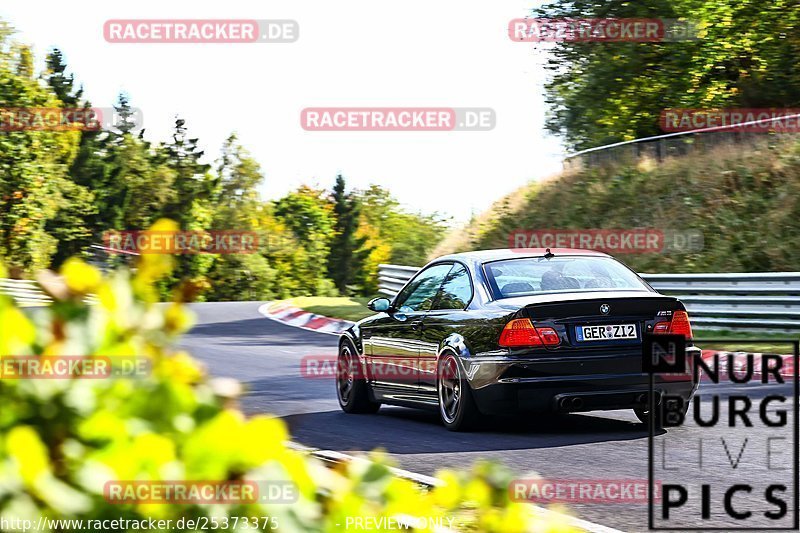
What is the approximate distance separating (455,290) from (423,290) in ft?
2.16

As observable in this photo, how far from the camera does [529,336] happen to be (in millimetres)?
8977

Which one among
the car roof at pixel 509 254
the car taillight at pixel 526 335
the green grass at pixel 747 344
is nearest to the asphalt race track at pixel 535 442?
the car taillight at pixel 526 335

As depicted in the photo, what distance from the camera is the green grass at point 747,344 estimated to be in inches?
627

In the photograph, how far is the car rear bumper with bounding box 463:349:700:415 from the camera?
8.98 metres

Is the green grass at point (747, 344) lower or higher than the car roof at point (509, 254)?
lower

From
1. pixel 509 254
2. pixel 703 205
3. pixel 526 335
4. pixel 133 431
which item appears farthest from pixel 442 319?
pixel 703 205

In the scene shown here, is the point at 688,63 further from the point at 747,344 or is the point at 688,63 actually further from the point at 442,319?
the point at 442,319

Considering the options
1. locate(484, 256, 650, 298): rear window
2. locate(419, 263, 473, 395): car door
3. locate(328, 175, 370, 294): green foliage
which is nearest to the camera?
locate(484, 256, 650, 298): rear window

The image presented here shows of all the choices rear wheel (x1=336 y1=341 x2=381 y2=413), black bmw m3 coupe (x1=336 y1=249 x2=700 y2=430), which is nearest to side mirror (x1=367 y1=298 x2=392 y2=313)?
black bmw m3 coupe (x1=336 y1=249 x2=700 y2=430)

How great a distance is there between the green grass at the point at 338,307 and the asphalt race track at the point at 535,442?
1274cm

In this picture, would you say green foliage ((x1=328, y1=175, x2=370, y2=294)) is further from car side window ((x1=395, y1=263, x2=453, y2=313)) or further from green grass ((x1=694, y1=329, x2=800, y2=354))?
car side window ((x1=395, y1=263, x2=453, y2=313))

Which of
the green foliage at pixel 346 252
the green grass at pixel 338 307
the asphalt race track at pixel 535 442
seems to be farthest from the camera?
the green foliage at pixel 346 252

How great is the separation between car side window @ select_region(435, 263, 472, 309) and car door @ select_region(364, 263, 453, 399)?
0.14m

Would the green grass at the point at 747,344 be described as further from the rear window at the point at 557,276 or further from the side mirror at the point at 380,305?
the side mirror at the point at 380,305
